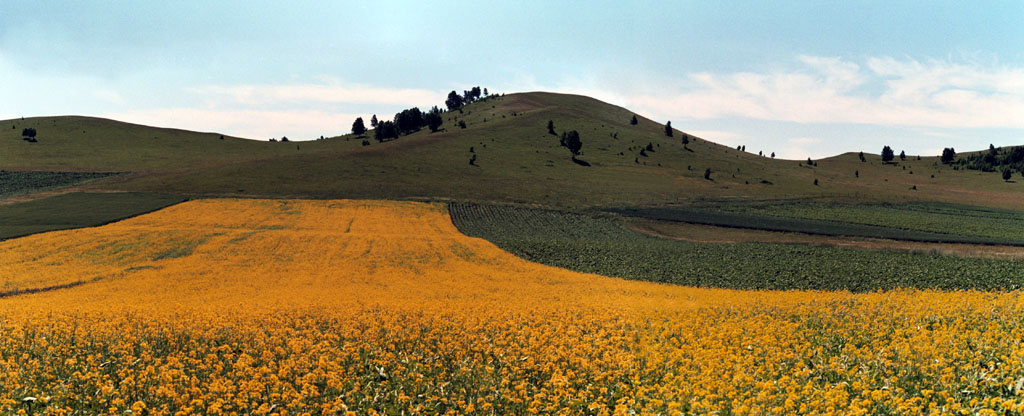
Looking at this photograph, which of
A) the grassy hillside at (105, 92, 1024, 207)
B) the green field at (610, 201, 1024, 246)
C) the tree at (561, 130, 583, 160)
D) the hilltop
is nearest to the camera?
the green field at (610, 201, 1024, 246)

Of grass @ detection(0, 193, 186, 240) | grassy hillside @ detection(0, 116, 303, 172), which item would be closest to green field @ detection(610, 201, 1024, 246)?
grass @ detection(0, 193, 186, 240)

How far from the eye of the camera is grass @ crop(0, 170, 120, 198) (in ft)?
255

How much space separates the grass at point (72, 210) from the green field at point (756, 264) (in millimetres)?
40265

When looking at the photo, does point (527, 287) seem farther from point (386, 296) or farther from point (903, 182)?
point (903, 182)

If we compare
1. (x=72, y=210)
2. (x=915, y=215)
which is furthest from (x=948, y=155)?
(x=72, y=210)

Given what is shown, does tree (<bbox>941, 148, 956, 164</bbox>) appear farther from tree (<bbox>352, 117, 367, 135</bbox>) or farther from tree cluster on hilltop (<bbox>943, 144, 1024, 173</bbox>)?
tree (<bbox>352, 117, 367, 135</bbox>)

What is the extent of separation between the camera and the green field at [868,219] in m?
63.4

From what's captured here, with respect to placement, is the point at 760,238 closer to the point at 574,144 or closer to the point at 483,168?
the point at 483,168

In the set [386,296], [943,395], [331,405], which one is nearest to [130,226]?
[386,296]

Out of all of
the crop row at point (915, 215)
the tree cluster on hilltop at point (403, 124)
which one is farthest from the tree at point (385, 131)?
the crop row at point (915, 215)

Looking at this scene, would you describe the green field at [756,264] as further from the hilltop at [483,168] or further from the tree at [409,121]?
the tree at [409,121]

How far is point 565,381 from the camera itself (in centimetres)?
1095

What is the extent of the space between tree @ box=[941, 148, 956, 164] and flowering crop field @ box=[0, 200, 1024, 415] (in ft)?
699

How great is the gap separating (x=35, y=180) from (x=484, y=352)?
106 m
